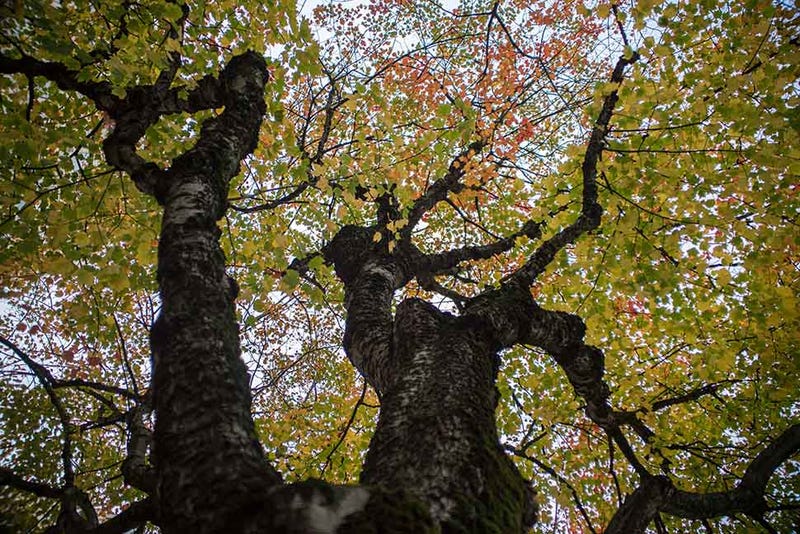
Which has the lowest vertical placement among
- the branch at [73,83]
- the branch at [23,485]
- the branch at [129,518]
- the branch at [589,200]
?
the branch at [129,518]

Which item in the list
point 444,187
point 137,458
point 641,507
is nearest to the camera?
point 641,507

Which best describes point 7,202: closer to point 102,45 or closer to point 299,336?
point 102,45

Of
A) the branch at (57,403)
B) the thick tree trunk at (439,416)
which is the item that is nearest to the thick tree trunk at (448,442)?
the thick tree trunk at (439,416)

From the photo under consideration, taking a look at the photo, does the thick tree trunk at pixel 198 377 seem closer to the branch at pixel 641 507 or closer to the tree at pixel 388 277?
the tree at pixel 388 277

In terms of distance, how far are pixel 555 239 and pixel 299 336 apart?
8.14 metres

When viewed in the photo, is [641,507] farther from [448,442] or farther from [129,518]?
[129,518]

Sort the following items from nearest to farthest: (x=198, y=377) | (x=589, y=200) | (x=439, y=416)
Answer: (x=198, y=377), (x=439, y=416), (x=589, y=200)

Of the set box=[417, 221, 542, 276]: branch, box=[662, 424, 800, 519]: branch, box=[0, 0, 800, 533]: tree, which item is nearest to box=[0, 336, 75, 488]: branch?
box=[0, 0, 800, 533]: tree

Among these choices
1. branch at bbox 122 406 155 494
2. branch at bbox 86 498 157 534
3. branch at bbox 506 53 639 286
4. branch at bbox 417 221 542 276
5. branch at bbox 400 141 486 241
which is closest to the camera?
branch at bbox 86 498 157 534

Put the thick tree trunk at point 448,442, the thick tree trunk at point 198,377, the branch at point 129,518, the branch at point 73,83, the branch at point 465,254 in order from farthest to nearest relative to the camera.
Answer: the branch at point 465,254
the branch at point 73,83
the branch at point 129,518
the thick tree trunk at point 448,442
the thick tree trunk at point 198,377

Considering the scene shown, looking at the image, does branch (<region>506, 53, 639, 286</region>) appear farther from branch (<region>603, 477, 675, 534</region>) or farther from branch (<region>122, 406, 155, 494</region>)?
branch (<region>122, 406, 155, 494</region>)

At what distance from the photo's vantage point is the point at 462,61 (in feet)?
33.1

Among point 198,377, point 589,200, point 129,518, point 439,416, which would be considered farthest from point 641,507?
point 129,518

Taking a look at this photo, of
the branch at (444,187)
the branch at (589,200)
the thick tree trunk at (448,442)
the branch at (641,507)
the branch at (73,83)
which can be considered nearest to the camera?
the thick tree trunk at (448,442)
